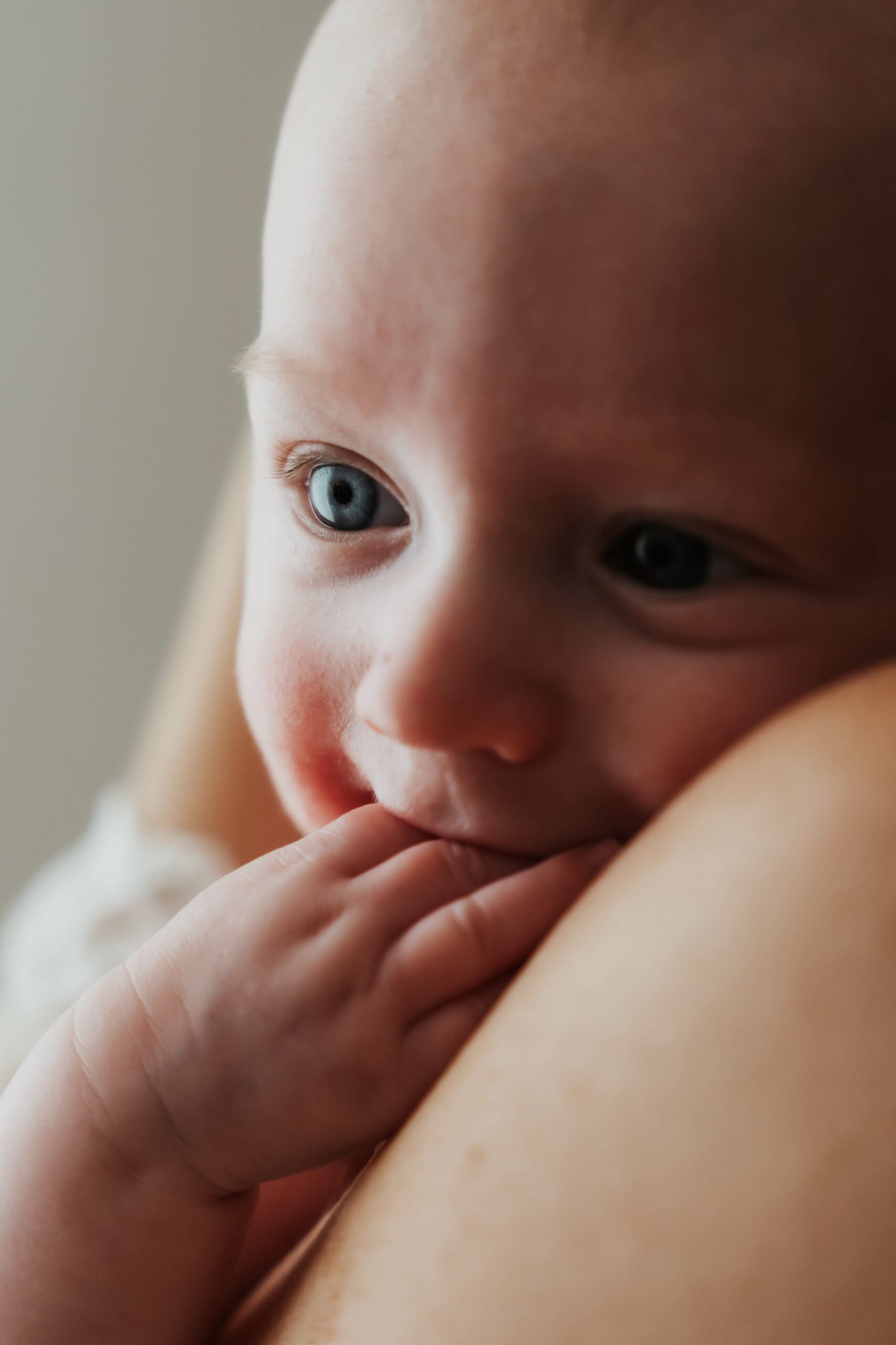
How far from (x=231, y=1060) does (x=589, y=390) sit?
272mm

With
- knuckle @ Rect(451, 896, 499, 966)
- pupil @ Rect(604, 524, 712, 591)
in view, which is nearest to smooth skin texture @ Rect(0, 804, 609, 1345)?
knuckle @ Rect(451, 896, 499, 966)

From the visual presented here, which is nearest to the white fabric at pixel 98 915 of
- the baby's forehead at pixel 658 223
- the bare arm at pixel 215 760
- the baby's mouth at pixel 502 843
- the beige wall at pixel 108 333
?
the bare arm at pixel 215 760

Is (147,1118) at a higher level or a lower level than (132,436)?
lower

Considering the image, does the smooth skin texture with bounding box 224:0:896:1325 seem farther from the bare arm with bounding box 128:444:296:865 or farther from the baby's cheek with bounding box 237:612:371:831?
the bare arm with bounding box 128:444:296:865

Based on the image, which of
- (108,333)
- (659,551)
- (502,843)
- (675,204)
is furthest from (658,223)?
(108,333)

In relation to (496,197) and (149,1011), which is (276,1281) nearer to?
(149,1011)

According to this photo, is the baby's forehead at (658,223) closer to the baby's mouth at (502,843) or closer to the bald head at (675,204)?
the bald head at (675,204)

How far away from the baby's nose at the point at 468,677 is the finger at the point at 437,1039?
10 centimetres

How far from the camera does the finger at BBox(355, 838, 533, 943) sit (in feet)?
1.70

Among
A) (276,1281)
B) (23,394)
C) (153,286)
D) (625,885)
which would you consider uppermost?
(153,286)

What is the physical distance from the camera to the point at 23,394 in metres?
2.14

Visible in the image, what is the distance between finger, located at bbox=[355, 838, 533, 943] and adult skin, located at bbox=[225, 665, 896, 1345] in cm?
9

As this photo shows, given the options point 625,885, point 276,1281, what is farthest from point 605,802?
point 276,1281

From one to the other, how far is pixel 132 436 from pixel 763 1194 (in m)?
2.02
